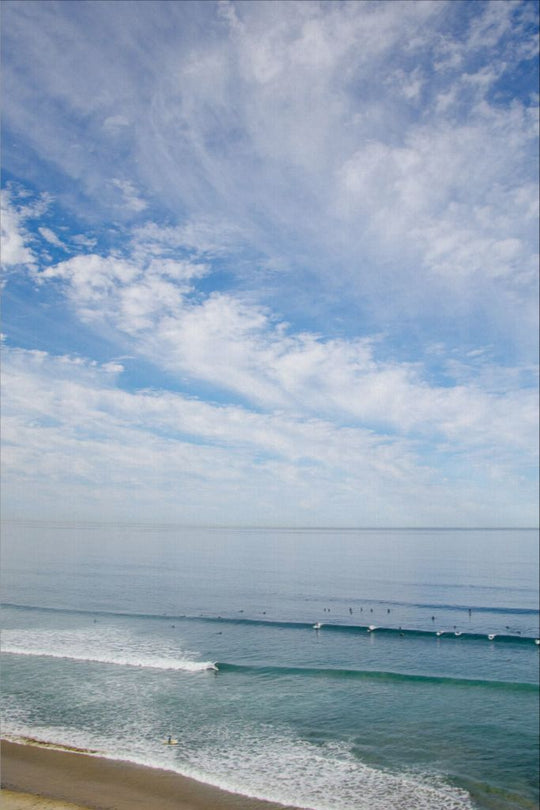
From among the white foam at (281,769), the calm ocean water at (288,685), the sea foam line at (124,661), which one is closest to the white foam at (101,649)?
the sea foam line at (124,661)

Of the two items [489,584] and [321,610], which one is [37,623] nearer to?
[321,610]

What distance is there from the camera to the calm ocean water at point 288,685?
21031mm

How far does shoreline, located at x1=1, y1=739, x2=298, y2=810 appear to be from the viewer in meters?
17.6

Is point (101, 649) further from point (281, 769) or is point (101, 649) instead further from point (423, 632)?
point (423, 632)

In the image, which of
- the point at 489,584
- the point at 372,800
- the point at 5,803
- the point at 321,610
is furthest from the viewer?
the point at 489,584

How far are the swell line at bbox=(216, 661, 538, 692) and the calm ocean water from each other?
7.1 inches

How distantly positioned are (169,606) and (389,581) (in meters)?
40.7

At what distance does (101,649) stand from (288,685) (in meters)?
14.2

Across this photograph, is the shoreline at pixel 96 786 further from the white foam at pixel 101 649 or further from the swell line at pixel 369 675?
the swell line at pixel 369 675

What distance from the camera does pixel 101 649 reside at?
37250mm

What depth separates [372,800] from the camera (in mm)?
18953

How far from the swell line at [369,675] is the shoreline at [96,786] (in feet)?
51.6

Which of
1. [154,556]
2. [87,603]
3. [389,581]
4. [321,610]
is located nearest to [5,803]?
[87,603]

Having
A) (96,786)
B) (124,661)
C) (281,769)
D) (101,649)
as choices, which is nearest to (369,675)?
(281,769)
